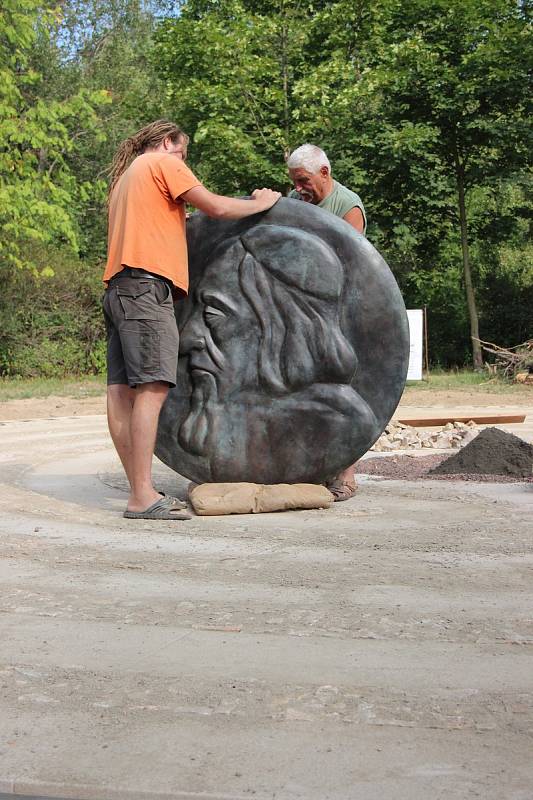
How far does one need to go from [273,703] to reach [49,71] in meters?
31.3

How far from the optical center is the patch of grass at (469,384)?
17.1 m

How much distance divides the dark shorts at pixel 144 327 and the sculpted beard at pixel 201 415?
1.11 feet

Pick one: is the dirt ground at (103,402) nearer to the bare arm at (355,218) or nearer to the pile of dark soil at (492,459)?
the pile of dark soil at (492,459)

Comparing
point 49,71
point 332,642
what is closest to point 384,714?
point 332,642

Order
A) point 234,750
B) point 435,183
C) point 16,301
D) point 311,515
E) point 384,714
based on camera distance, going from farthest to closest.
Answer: point 435,183, point 16,301, point 311,515, point 384,714, point 234,750

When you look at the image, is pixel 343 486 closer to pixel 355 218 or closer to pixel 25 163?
pixel 355 218

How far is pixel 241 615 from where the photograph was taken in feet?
12.5

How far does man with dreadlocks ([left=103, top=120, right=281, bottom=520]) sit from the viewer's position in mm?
5832

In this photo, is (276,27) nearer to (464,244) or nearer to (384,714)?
(464,244)

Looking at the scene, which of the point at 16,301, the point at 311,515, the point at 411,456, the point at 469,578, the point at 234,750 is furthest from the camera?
the point at 16,301

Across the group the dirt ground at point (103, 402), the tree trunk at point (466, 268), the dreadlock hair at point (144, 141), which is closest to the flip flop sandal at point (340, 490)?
the dreadlock hair at point (144, 141)

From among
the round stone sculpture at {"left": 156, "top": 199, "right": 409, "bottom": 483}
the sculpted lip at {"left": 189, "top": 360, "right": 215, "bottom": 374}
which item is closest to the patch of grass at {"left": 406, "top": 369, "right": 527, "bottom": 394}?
the round stone sculpture at {"left": 156, "top": 199, "right": 409, "bottom": 483}

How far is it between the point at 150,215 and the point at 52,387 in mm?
12223

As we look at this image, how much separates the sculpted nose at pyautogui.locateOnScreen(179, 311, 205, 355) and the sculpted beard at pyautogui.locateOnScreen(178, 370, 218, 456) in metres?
0.13
